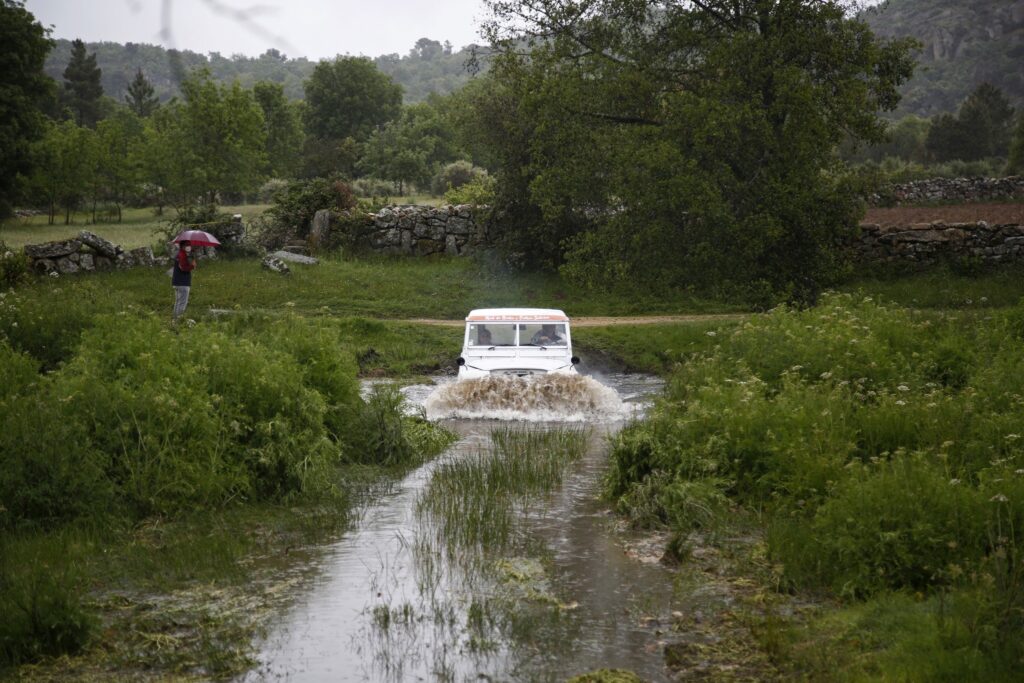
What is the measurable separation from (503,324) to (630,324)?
7.92m

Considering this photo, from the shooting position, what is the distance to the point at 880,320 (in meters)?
16.7

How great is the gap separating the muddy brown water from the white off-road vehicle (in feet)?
19.7

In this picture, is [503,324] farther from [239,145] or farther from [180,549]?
[239,145]

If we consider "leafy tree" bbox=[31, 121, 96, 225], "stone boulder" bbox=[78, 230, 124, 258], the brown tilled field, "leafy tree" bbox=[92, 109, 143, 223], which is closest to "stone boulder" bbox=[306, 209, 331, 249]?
"stone boulder" bbox=[78, 230, 124, 258]

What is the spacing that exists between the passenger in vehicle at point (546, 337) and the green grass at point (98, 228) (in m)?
19.1

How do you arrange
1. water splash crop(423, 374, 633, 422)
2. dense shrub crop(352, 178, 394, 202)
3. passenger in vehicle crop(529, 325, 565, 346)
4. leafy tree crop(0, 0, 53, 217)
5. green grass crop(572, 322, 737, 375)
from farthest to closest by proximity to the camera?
dense shrub crop(352, 178, 394, 202)
leafy tree crop(0, 0, 53, 217)
green grass crop(572, 322, 737, 375)
passenger in vehicle crop(529, 325, 565, 346)
water splash crop(423, 374, 633, 422)

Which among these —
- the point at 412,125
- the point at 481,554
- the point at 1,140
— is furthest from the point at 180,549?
the point at 412,125

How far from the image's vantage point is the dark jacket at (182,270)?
23.8 metres

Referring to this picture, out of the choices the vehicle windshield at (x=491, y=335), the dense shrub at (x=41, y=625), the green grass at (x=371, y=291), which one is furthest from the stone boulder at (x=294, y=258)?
the dense shrub at (x=41, y=625)

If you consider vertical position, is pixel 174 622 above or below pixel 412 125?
below

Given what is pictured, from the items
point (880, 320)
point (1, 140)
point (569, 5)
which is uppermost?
point (569, 5)

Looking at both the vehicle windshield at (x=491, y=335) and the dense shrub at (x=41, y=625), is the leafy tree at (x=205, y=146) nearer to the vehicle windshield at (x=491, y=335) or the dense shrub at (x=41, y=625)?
the vehicle windshield at (x=491, y=335)

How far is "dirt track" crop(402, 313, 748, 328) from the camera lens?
27.4 metres

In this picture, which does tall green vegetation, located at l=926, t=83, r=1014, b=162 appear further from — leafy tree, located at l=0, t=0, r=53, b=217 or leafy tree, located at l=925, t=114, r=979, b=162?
leafy tree, located at l=0, t=0, r=53, b=217
